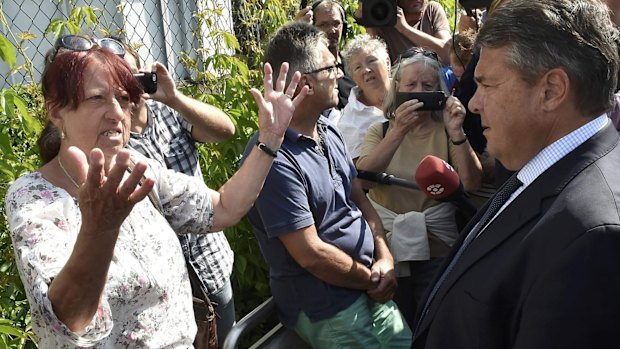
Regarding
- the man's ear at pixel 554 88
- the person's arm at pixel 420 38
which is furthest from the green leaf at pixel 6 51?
the person's arm at pixel 420 38

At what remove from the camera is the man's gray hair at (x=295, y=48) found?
2.74 metres

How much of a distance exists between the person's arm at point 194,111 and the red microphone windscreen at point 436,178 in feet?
2.58

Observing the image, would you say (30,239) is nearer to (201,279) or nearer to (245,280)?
(201,279)

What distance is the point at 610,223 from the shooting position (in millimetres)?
1312

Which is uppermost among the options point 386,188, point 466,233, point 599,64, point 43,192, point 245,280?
point 599,64

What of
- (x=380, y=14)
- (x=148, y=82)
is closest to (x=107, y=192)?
(x=148, y=82)

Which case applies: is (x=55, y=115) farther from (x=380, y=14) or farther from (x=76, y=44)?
→ (x=380, y=14)

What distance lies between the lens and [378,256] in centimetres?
286

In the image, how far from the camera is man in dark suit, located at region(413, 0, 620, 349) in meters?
1.30

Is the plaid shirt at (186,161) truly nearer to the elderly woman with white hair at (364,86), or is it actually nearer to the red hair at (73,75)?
the red hair at (73,75)

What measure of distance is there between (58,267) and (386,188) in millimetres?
1784

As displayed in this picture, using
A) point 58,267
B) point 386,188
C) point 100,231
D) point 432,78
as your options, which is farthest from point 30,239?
point 432,78

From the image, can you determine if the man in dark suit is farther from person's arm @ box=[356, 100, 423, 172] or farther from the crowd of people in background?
person's arm @ box=[356, 100, 423, 172]

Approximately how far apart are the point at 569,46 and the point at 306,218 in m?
1.21
